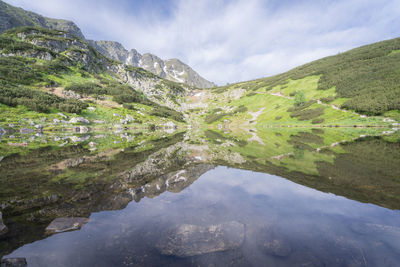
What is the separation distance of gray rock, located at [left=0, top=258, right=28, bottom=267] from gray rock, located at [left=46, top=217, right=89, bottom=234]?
1273 millimetres

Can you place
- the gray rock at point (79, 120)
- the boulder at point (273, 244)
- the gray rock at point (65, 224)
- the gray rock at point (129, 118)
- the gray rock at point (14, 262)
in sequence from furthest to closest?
the gray rock at point (129, 118) < the gray rock at point (79, 120) < the gray rock at point (65, 224) < the boulder at point (273, 244) < the gray rock at point (14, 262)

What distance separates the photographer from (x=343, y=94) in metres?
72.2

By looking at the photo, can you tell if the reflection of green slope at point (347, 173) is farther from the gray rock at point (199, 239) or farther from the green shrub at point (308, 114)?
the green shrub at point (308, 114)

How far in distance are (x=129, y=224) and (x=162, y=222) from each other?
45.3 inches

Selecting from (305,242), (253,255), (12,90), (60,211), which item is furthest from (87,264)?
(12,90)

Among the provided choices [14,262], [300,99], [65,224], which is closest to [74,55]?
[300,99]

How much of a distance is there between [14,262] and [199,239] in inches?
182

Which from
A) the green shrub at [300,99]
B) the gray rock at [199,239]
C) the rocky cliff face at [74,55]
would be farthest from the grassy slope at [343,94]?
the rocky cliff face at [74,55]

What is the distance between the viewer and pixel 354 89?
70.3 m

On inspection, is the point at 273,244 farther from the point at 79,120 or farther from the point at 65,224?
the point at 79,120

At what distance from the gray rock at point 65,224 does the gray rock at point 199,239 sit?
3103mm

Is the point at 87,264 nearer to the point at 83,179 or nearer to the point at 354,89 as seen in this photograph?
the point at 83,179

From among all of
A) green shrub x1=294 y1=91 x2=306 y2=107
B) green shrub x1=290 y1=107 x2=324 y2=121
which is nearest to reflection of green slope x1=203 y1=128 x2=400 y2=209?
green shrub x1=290 y1=107 x2=324 y2=121

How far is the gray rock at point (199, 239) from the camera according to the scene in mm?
4887
